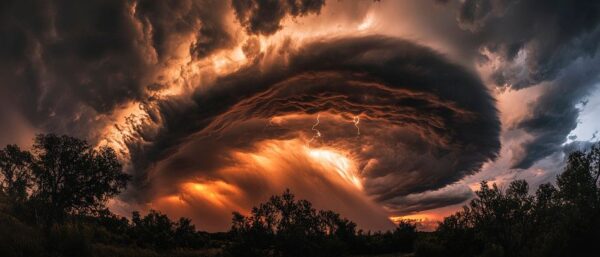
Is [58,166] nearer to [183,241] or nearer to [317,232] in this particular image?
[183,241]

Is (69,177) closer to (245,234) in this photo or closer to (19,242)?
(19,242)

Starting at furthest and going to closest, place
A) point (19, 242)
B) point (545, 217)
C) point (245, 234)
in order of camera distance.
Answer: point (245, 234) < point (545, 217) < point (19, 242)

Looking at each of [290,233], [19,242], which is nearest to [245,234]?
[290,233]

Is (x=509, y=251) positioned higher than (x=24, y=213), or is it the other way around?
(x=24, y=213)

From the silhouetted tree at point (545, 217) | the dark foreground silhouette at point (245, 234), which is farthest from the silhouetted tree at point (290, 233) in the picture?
the silhouetted tree at point (545, 217)

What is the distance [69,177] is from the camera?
59.1 m

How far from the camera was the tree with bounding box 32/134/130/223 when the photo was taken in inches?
2304

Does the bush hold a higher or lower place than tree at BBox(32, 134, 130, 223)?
lower

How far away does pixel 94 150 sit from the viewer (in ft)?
205

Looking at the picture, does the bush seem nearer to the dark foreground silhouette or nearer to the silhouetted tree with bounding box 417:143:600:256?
the dark foreground silhouette

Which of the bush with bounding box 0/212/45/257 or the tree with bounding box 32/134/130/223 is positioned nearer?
the bush with bounding box 0/212/45/257

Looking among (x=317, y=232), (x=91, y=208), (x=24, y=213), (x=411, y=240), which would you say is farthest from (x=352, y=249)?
(x=24, y=213)

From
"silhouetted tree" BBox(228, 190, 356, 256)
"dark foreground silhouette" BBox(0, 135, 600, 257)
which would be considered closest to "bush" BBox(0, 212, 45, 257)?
"dark foreground silhouette" BBox(0, 135, 600, 257)

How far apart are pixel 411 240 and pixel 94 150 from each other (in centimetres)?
8616
